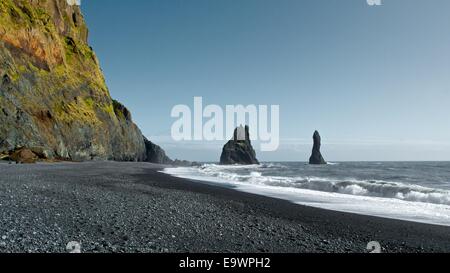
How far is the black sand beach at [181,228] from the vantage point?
758 cm

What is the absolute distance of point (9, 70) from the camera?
45.4m

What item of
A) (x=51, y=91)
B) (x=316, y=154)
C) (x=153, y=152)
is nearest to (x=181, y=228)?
(x=51, y=91)

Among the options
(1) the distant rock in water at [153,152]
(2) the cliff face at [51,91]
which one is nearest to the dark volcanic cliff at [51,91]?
(2) the cliff face at [51,91]

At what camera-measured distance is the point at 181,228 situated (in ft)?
31.0

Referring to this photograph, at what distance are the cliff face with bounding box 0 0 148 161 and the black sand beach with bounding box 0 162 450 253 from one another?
35796 mm

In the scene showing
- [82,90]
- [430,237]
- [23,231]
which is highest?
[82,90]

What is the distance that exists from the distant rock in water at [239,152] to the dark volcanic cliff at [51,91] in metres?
89.9

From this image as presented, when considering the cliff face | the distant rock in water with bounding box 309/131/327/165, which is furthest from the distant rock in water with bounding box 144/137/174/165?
the distant rock in water with bounding box 309/131/327/165

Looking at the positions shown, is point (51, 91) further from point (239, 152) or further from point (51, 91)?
point (239, 152)

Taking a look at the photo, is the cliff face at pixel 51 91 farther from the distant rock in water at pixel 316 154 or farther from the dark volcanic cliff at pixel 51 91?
the distant rock in water at pixel 316 154

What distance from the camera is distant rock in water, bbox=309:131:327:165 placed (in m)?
167
